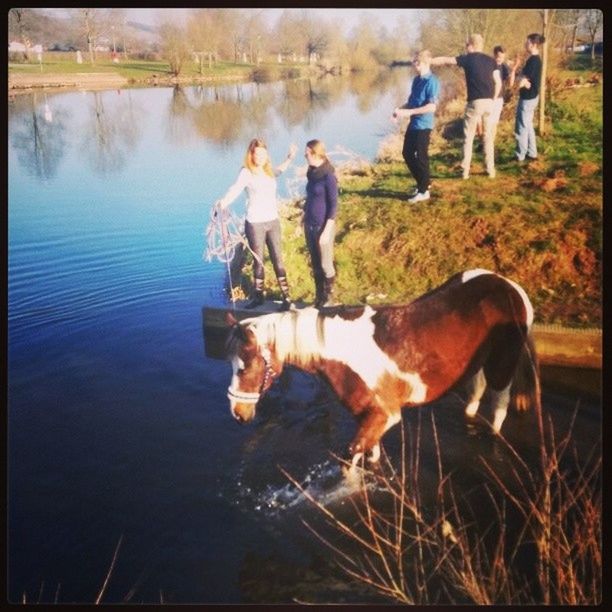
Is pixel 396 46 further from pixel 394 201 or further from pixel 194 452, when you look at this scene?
pixel 194 452

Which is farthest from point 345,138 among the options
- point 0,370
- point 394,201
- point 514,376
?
point 0,370

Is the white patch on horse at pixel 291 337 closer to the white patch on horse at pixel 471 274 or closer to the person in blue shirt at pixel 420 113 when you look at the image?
the white patch on horse at pixel 471 274

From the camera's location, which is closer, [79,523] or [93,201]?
[79,523]

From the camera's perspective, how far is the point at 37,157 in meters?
3.92

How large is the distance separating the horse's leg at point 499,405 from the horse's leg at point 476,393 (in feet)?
0.24

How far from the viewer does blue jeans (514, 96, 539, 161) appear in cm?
394

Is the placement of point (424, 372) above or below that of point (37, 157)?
below

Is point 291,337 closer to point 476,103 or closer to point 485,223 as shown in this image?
point 485,223

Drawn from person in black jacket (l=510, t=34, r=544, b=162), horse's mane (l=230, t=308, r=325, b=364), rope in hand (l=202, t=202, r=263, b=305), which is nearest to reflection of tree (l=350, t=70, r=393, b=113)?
person in black jacket (l=510, t=34, r=544, b=162)

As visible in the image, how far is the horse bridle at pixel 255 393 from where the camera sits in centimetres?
363

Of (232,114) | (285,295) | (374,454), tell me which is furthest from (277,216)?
(374,454)

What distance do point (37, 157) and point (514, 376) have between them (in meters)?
3.33

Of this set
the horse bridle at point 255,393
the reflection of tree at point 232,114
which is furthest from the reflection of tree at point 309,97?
the horse bridle at point 255,393

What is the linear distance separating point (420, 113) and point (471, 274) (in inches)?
42.0
